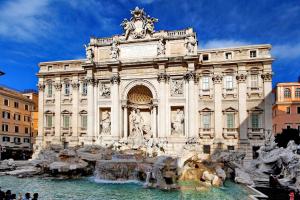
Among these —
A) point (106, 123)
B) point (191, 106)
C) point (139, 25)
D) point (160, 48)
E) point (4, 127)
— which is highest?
point (139, 25)

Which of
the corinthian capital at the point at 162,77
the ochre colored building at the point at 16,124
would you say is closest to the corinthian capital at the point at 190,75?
the corinthian capital at the point at 162,77

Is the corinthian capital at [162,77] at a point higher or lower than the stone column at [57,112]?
higher

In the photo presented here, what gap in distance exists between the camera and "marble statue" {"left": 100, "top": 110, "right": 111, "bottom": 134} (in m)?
27.6

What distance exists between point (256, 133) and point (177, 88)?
774 centimetres

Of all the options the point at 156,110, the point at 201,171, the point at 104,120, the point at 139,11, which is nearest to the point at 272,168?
the point at 201,171

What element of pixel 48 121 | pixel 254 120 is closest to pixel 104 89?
pixel 48 121

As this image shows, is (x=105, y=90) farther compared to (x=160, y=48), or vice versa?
(x=105, y=90)

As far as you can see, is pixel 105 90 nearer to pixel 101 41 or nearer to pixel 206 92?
pixel 101 41

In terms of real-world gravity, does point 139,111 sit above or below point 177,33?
below

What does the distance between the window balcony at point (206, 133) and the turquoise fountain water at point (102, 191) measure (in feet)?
30.8

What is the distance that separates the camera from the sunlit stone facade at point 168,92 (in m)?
25.2

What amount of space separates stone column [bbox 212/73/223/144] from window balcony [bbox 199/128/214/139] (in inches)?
17.3

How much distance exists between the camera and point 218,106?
25.8 m

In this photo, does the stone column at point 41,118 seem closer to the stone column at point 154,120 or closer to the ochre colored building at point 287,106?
the stone column at point 154,120
